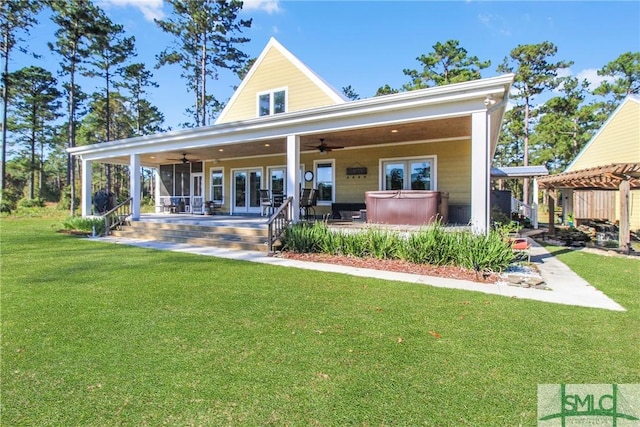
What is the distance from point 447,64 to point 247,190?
61.2 feet

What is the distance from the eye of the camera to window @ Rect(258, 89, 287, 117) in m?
13.0

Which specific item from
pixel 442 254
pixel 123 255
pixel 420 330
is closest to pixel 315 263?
pixel 442 254

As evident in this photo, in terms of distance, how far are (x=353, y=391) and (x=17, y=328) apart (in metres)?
3.33

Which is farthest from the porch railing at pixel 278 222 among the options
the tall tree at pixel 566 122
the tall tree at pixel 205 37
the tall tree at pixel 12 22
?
the tall tree at pixel 566 122

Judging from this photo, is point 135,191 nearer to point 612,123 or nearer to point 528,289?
point 528,289

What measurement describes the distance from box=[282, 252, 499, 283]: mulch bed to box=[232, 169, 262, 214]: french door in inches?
283

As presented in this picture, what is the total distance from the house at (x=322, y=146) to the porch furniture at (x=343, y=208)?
0.20m

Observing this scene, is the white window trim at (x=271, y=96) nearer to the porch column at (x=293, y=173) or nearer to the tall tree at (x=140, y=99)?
the porch column at (x=293, y=173)

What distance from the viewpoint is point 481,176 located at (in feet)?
20.1

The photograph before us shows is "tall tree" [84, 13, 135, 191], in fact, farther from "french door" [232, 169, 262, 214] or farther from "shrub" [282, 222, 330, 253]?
"shrub" [282, 222, 330, 253]

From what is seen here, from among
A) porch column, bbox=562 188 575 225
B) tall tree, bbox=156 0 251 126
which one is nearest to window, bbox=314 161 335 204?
porch column, bbox=562 188 575 225

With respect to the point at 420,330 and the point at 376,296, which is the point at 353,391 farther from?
the point at 376,296

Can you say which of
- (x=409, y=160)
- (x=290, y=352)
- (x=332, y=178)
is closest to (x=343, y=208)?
(x=332, y=178)

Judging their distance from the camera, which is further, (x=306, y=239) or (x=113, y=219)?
(x=113, y=219)
